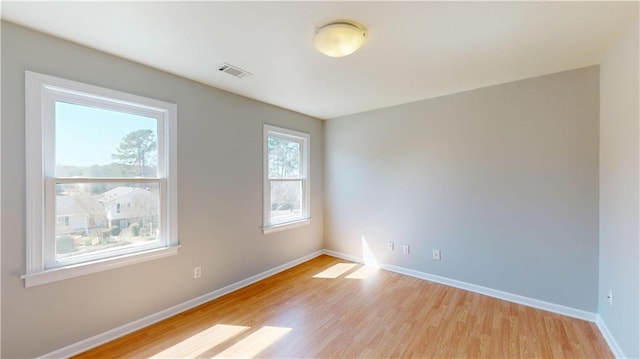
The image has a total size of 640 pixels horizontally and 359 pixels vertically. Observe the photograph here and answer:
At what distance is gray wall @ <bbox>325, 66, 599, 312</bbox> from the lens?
2.51 m

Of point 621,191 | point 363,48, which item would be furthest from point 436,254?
point 363,48

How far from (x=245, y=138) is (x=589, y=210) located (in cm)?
373

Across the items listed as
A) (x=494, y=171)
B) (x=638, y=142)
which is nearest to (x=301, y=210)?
(x=494, y=171)

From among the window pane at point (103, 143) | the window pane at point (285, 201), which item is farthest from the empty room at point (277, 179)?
the window pane at point (285, 201)

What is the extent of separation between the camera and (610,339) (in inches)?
82.6

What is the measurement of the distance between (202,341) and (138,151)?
1813 mm

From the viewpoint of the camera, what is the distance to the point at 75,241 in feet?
6.84

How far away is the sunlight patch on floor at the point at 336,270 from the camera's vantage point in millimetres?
3650

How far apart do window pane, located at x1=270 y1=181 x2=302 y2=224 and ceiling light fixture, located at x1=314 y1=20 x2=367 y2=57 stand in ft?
7.46

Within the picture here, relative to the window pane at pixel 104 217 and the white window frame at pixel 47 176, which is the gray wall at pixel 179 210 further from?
the window pane at pixel 104 217

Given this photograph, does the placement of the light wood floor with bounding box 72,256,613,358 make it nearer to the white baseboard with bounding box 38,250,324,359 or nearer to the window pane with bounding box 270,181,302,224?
the white baseboard with bounding box 38,250,324,359

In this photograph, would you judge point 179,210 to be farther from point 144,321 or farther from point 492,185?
point 492,185

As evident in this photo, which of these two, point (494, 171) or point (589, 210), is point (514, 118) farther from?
point (589, 210)

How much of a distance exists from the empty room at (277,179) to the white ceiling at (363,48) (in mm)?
18
